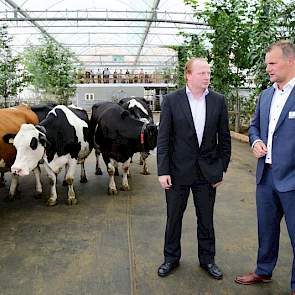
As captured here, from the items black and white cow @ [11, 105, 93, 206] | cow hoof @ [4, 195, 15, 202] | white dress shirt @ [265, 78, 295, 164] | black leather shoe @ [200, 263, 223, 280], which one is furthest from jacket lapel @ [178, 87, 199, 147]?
cow hoof @ [4, 195, 15, 202]

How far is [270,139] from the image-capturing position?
2.70 m

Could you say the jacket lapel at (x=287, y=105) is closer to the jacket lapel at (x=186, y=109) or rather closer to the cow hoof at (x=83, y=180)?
the jacket lapel at (x=186, y=109)

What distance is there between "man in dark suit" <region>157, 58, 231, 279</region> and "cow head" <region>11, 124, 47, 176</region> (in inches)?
85.7

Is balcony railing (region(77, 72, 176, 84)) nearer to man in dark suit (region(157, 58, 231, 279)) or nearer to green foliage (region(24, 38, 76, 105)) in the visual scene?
green foliage (region(24, 38, 76, 105))

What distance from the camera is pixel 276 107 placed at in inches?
105

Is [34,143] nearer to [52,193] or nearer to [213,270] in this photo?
[52,193]

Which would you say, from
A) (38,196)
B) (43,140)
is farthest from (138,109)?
(43,140)

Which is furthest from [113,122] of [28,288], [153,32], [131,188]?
[153,32]

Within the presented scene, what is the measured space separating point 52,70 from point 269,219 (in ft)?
50.6

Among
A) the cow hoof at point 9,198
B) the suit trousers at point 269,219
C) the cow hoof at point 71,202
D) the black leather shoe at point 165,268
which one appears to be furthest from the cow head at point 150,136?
the suit trousers at point 269,219

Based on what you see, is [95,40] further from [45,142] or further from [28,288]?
[28,288]

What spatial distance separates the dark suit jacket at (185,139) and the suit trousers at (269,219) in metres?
0.38

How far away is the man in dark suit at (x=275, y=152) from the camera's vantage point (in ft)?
8.36

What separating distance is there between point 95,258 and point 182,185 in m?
1.16
